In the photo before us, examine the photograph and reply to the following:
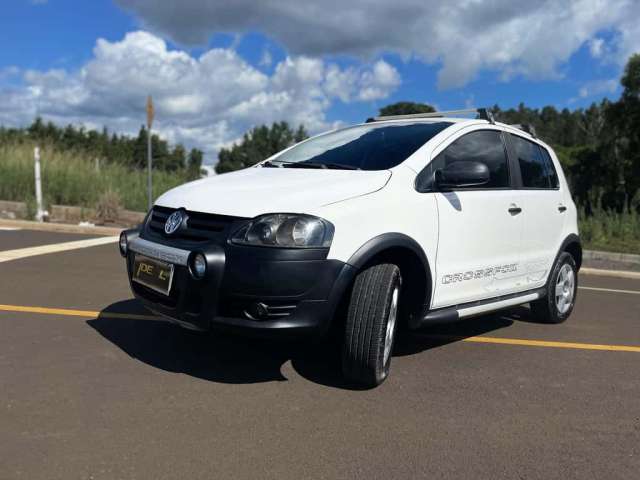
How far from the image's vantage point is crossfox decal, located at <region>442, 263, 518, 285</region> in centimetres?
379

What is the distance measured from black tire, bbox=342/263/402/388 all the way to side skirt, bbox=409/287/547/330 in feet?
1.59

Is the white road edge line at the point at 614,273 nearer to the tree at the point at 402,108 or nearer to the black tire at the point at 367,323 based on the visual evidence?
the black tire at the point at 367,323

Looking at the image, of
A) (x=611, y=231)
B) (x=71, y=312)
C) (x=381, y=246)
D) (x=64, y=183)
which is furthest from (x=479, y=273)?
(x=64, y=183)

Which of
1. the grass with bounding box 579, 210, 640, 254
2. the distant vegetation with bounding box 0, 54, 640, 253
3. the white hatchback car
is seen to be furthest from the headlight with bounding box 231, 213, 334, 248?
the grass with bounding box 579, 210, 640, 254

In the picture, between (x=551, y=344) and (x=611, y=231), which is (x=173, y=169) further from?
(x=551, y=344)

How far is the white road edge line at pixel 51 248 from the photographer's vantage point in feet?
23.8

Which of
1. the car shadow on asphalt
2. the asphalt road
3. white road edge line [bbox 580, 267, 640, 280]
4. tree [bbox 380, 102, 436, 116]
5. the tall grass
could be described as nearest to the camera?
the asphalt road

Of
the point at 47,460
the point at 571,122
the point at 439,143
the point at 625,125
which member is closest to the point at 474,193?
the point at 439,143

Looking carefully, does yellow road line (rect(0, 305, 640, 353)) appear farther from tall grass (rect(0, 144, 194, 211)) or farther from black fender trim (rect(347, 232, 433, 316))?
tall grass (rect(0, 144, 194, 211))

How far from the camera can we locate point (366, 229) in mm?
3217

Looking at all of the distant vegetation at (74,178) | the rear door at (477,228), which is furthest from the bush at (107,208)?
the rear door at (477,228)

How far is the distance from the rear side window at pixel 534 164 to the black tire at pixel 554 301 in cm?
67

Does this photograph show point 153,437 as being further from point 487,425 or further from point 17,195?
point 17,195

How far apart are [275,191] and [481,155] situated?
5.82 ft
